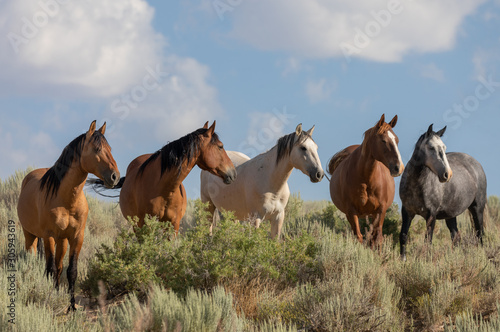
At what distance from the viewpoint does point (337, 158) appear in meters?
11.4

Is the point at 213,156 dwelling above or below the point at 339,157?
below

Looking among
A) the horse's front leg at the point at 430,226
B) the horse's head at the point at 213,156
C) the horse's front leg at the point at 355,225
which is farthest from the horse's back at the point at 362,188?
the horse's head at the point at 213,156

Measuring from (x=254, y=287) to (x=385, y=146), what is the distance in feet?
10.1

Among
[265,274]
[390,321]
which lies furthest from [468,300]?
[265,274]

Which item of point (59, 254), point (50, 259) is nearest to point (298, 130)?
point (59, 254)

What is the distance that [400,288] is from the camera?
23.6ft

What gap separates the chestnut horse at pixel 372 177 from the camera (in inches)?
323

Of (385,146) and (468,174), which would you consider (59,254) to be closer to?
(385,146)

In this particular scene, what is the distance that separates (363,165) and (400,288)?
2.22 metres

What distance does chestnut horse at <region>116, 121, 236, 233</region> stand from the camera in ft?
24.6

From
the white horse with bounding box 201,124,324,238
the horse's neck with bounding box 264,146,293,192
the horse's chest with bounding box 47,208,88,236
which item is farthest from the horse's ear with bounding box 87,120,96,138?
the horse's neck with bounding box 264,146,293,192

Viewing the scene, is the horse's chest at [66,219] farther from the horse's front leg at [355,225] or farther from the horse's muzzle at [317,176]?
the horse's front leg at [355,225]

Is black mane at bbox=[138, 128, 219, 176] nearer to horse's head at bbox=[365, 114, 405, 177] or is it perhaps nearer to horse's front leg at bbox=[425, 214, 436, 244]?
horse's head at bbox=[365, 114, 405, 177]

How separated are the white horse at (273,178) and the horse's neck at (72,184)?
2826 millimetres
